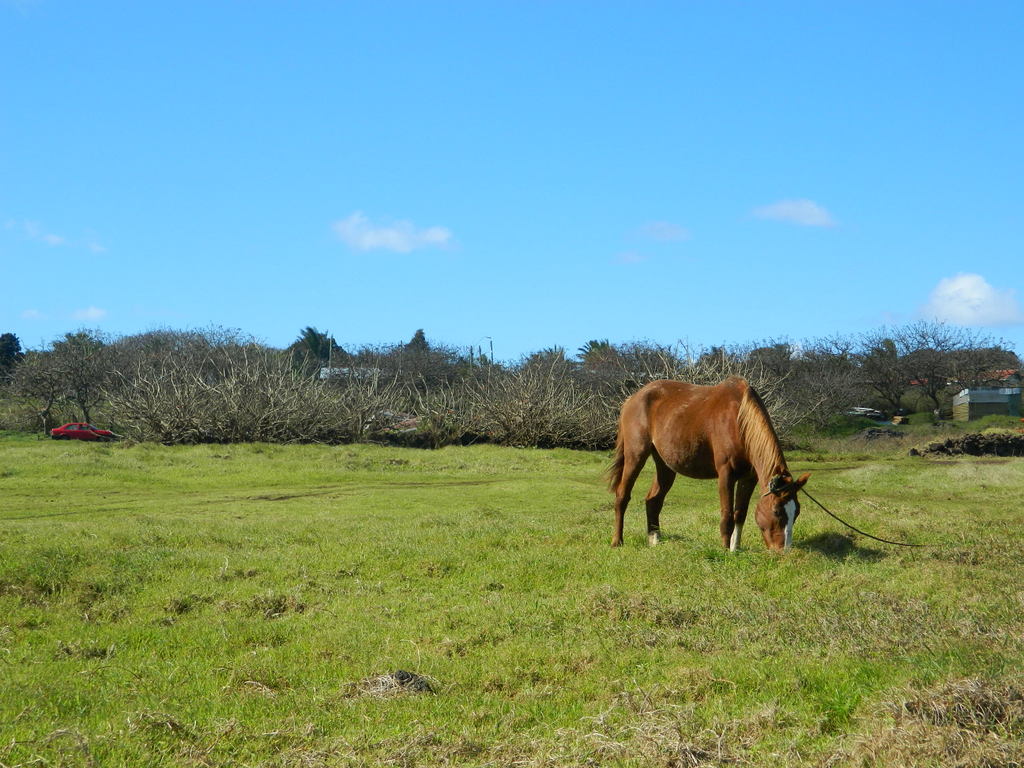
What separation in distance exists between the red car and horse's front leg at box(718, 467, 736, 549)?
29.9 meters

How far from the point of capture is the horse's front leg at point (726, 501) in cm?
978

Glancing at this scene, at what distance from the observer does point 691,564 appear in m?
8.90

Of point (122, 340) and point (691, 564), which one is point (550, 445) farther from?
point (122, 340)

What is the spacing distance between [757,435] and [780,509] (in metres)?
0.82

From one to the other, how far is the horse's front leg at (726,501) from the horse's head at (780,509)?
1.57 ft

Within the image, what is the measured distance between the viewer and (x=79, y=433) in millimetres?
34312

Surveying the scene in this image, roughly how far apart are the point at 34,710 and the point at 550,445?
24.5m

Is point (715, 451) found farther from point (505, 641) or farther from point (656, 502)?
point (505, 641)

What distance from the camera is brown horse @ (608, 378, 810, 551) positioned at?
30.8 ft

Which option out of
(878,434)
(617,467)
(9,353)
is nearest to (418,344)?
(9,353)

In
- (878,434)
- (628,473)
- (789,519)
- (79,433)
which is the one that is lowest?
(789,519)

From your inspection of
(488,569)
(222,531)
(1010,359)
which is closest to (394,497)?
(222,531)

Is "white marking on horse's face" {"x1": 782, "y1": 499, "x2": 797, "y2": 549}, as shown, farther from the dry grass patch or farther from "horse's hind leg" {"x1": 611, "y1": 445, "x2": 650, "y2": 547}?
the dry grass patch

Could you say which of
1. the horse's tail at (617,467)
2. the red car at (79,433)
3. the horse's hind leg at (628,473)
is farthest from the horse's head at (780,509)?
the red car at (79,433)
